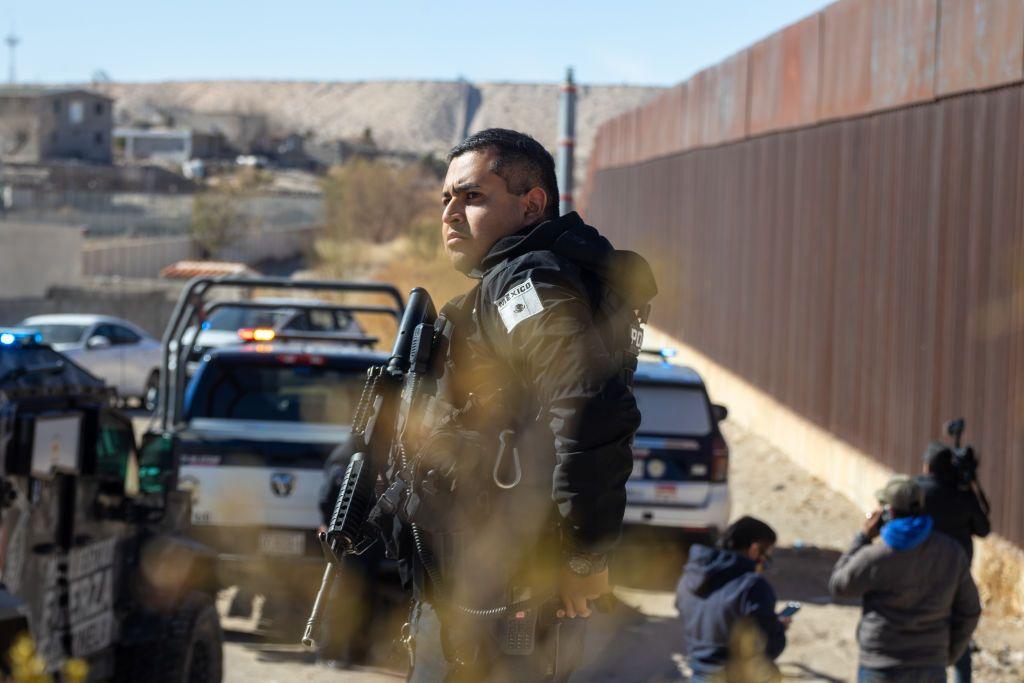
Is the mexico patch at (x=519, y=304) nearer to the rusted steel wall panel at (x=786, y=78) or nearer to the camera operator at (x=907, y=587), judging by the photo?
the camera operator at (x=907, y=587)

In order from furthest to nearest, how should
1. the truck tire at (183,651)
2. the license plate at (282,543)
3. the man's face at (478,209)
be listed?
1. the license plate at (282,543)
2. the truck tire at (183,651)
3. the man's face at (478,209)

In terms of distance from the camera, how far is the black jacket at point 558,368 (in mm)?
3064

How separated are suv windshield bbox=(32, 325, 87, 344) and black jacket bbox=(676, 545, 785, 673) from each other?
19.1m

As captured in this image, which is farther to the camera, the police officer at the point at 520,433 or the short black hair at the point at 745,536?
the short black hair at the point at 745,536

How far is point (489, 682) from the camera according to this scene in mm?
3393

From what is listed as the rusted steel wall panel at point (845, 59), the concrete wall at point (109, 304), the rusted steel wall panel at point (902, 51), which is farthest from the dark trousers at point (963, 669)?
the concrete wall at point (109, 304)

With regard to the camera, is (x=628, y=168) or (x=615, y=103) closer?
A: (x=628, y=168)

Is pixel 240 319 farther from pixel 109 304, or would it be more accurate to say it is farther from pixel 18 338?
pixel 18 338

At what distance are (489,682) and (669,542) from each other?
7.46 meters

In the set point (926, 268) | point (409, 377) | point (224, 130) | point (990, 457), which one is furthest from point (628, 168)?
point (224, 130)

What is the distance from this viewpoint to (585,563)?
125 inches

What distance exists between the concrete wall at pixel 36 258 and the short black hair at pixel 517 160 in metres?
34.8

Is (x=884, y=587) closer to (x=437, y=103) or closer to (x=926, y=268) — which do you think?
(x=926, y=268)

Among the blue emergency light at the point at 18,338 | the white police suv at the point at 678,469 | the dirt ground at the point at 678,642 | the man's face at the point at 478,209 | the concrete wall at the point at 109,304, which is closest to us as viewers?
the man's face at the point at 478,209
